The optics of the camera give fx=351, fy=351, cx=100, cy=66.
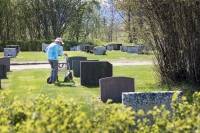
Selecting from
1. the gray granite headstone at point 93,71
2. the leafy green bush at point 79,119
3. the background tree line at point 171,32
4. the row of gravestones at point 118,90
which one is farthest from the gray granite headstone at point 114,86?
the leafy green bush at point 79,119

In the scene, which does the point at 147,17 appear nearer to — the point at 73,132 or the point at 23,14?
the point at 73,132

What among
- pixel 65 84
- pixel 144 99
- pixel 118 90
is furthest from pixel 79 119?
pixel 65 84

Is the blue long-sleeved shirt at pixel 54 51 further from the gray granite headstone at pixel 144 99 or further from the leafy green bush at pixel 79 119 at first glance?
the leafy green bush at pixel 79 119

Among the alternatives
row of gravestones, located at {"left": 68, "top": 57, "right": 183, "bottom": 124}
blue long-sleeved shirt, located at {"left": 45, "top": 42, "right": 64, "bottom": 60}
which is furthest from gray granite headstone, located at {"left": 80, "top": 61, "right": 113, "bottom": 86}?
blue long-sleeved shirt, located at {"left": 45, "top": 42, "right": 64, "bottom": 60}

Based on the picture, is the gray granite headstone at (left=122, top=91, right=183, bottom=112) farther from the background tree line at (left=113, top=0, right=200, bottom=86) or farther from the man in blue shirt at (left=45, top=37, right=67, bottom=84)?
the man in blue shirt at (left=45, top=37, right=67, bottom=84)

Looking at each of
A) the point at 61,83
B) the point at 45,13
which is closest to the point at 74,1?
the point at 45,13

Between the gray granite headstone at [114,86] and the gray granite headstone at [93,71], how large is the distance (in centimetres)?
335

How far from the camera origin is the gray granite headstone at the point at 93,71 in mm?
13648

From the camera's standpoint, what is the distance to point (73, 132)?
156 inches

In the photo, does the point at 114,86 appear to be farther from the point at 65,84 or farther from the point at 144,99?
the point at 65,84

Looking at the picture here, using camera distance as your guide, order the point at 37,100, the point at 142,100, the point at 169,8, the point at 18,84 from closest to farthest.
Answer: the point at 37,100 < the point at 142,100 < the point at 169,8 < the point at 18,84

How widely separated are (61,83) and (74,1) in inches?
1877

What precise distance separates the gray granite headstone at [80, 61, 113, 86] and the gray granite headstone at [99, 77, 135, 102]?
132 inches

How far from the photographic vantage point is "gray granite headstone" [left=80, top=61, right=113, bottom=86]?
44.8 ft
